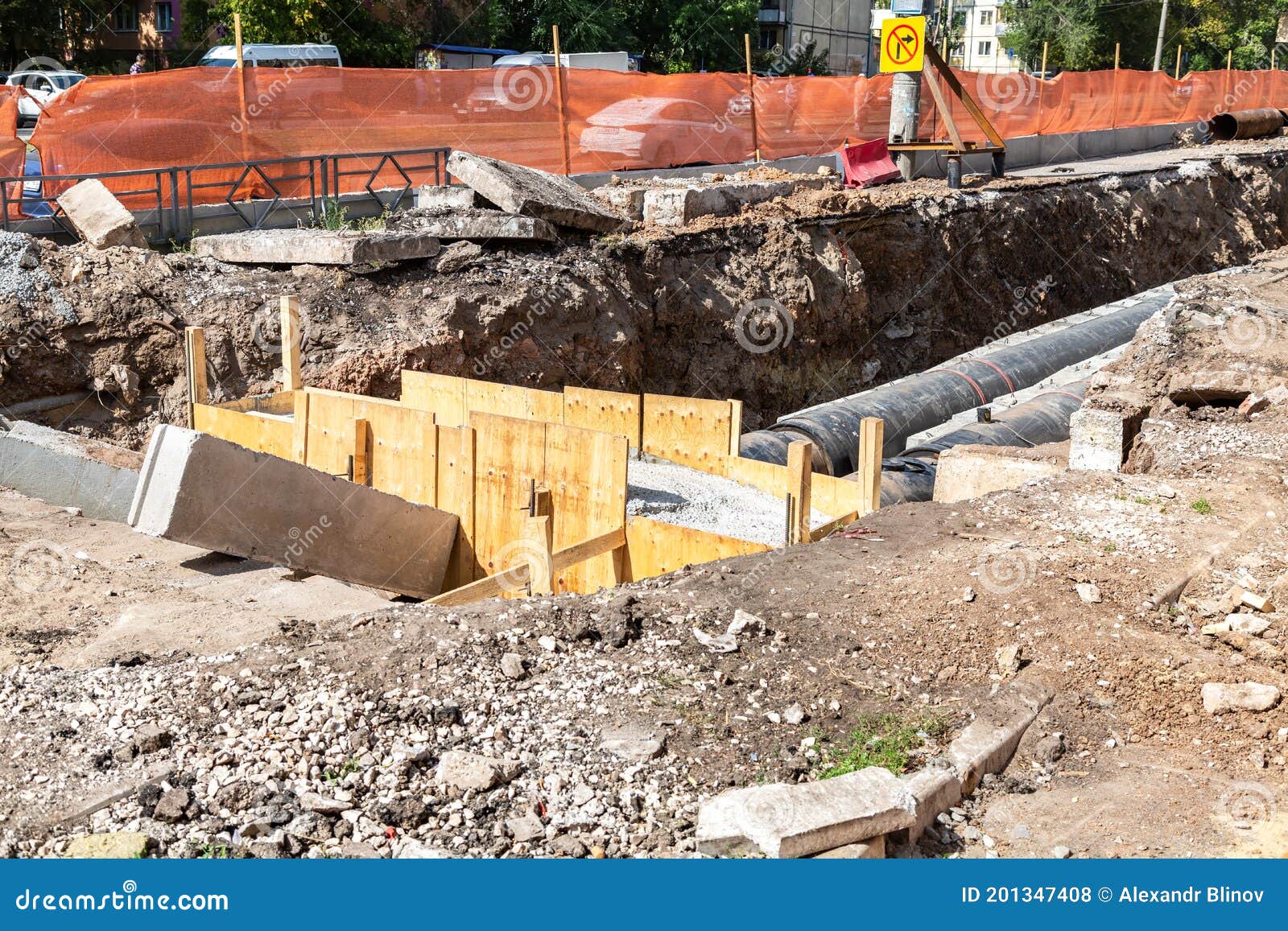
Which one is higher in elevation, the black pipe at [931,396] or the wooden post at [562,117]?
the wooden post at [562,117]

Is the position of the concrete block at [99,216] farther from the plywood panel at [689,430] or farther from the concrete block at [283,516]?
the plywood panel at [689,430]

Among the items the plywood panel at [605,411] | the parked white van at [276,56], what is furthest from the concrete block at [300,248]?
the parked white van at [276,56]

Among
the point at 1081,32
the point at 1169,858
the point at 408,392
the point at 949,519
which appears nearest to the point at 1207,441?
the point at 949,519

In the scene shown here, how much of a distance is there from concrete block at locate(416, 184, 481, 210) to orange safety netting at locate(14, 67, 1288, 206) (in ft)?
3.41

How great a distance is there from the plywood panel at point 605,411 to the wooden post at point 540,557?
2.59 meters

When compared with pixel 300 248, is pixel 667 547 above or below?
below

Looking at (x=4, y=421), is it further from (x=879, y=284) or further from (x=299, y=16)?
(x=299, y=16)

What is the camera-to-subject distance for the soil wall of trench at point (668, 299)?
1165 cm

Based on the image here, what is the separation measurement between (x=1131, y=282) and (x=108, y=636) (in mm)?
20843

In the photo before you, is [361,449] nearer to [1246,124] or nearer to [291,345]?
[291,345]

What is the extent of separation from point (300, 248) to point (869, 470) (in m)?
7.24

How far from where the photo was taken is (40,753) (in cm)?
482

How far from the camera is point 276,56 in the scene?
2331 cm

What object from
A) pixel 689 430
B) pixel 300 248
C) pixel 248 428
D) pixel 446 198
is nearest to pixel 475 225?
pixel 446 198
